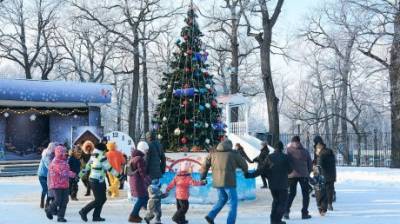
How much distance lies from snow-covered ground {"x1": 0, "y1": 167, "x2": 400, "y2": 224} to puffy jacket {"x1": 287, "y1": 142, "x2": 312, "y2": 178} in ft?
3.10

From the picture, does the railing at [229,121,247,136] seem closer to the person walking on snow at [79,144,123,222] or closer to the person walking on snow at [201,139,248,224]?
the person walking on snow at [79,144,123,222]

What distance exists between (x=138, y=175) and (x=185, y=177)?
938 millimetres

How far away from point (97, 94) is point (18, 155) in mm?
6078

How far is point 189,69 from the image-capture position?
52.5 ft

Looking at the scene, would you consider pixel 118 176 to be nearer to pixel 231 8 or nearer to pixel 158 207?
pixel 158 207

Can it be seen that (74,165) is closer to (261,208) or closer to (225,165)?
(261,208)

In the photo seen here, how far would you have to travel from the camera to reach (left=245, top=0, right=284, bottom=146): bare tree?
28.9 meters

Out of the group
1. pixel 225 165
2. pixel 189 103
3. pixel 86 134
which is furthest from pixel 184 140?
pixel 86 134

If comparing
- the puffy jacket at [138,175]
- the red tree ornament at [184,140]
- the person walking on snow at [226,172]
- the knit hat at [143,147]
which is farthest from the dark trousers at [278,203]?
the red tree ornament at [184,140]

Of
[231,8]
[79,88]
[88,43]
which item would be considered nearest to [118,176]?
[79,88]

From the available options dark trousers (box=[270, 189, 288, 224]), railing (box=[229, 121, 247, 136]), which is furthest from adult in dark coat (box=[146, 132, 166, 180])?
railing (box=[229, 121, 247, 136])

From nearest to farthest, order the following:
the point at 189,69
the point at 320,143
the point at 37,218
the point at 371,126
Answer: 1. the point at 37,218
2. the point at 320,143
3. the point at 189,69
4. the point at 371,126

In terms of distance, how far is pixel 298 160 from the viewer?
38.6 ft

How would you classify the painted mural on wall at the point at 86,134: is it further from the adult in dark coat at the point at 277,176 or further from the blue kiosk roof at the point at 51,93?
the adult in dark coat at the point at 277,176
